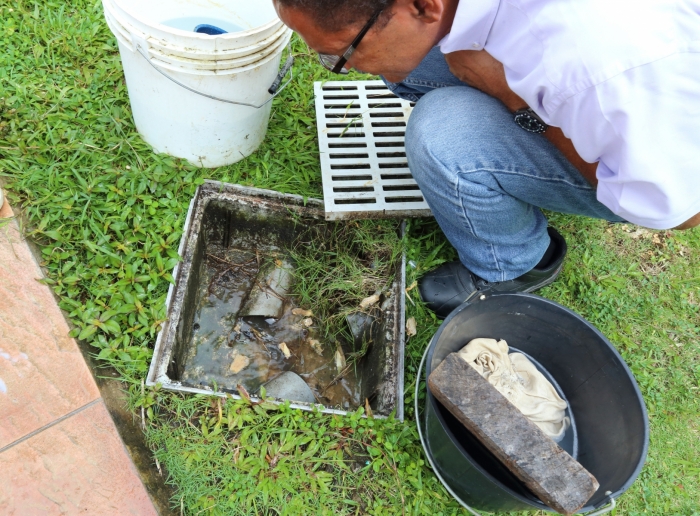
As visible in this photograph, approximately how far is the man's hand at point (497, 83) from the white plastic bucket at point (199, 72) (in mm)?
659

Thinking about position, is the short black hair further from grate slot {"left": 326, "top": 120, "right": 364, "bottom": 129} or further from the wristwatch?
grate slot {"left": 326, "top": 120, "right": 364, "bottom": 129}

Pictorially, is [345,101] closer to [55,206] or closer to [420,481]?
[55,206]

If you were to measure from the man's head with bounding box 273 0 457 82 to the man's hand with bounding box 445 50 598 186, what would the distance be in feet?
0.71

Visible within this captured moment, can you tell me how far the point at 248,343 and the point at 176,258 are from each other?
0.48 m

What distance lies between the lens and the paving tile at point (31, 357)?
1656 millimetres

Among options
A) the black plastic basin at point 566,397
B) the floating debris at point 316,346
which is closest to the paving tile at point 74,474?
the floating debris at point 316,346

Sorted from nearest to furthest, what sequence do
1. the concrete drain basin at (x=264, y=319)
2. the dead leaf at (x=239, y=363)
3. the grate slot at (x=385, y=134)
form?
the concrete drain basin at (x=264, y=319)
the dead leaf at (x=239, y=363)
the grate slot at (x=385, y=134)

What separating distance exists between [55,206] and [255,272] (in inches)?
32.5

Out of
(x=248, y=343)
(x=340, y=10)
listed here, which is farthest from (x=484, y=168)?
(x=248, y=343)

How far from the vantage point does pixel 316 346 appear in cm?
224

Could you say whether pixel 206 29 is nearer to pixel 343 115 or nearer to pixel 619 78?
pixel 343 115

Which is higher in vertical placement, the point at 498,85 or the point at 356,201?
the point at 498,85

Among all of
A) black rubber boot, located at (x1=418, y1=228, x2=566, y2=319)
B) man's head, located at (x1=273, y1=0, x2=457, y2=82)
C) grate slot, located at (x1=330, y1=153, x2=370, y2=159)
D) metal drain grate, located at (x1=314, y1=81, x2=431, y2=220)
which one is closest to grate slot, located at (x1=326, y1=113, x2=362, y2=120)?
metal drain grate, located at (x1=314, y1=81, x2=431, y2=220)

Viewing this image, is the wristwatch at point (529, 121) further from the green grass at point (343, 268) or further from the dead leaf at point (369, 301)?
the dead leaf at point (369, 301)
